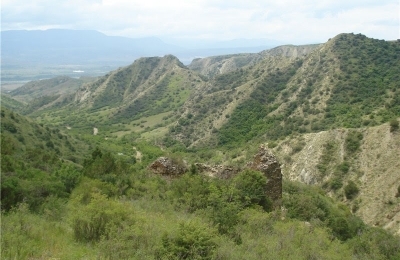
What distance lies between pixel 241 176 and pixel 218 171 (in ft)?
18.1

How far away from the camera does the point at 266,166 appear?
28812 mm

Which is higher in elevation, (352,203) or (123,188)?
(123,188)

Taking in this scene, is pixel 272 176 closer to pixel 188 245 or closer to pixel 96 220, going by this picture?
pixel 188 245

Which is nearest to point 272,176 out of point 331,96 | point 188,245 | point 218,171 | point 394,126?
point 218,171

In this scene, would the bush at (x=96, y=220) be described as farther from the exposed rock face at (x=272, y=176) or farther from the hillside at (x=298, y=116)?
the hillside at (x=298, y=116)

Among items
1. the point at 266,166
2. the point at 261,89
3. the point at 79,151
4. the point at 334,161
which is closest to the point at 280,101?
the point at 261,89

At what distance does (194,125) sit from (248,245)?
8487 centimetres

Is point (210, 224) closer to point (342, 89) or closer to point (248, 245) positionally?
point (248, 245)

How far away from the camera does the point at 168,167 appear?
33281 mm

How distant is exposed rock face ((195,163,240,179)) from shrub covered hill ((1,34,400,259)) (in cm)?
214

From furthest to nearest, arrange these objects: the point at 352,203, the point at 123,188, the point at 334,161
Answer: the point at 334,161
the point at 352,203
the point at 123,188

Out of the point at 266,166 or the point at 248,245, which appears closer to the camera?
the point at 248,245

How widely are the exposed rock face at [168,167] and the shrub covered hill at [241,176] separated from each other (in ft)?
2.94

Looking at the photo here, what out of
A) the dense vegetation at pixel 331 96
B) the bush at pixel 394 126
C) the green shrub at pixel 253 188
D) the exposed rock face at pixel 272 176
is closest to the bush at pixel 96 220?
the green shrub at pixel 253 188
